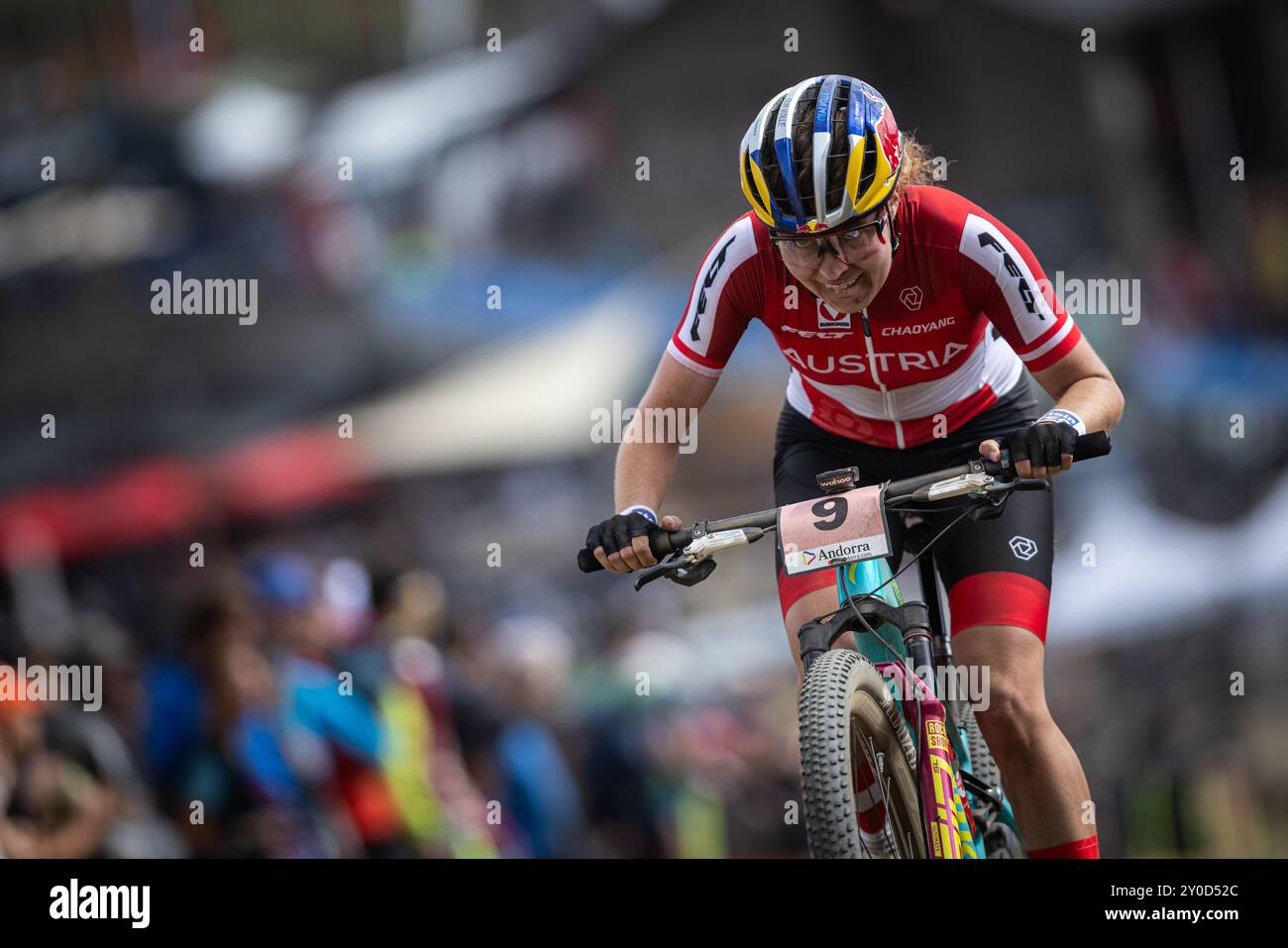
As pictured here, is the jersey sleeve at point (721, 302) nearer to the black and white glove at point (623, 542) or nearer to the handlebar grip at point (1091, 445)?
the black and white glove at point (623, 542)

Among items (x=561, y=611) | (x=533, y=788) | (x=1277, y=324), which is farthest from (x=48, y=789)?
(x=1277, y=324)

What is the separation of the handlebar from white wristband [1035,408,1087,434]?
0.09m

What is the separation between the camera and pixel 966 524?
4.15 m

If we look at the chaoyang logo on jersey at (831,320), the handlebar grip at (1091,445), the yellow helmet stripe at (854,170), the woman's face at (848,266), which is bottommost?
the handlebar grip at (1091,445)

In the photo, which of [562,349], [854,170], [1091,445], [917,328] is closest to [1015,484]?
[1091,445]

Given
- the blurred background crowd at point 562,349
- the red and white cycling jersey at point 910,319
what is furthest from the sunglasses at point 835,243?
the blurred background crowd at point 562,349

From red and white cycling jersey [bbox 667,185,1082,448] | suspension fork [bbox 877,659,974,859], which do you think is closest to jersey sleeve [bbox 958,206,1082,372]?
red and white cycling jersey [bbox 667,185,1082,448]

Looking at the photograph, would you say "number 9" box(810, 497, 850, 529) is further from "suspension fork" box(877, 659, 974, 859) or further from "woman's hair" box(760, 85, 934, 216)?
"woman's hair" box(760, 85, 934, 216)

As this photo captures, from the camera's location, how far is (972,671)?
396cm

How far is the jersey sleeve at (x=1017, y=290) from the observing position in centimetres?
390

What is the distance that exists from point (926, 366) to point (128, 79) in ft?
41.4

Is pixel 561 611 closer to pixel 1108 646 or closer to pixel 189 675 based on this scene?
pixel 1108 646

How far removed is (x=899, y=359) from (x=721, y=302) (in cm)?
51
